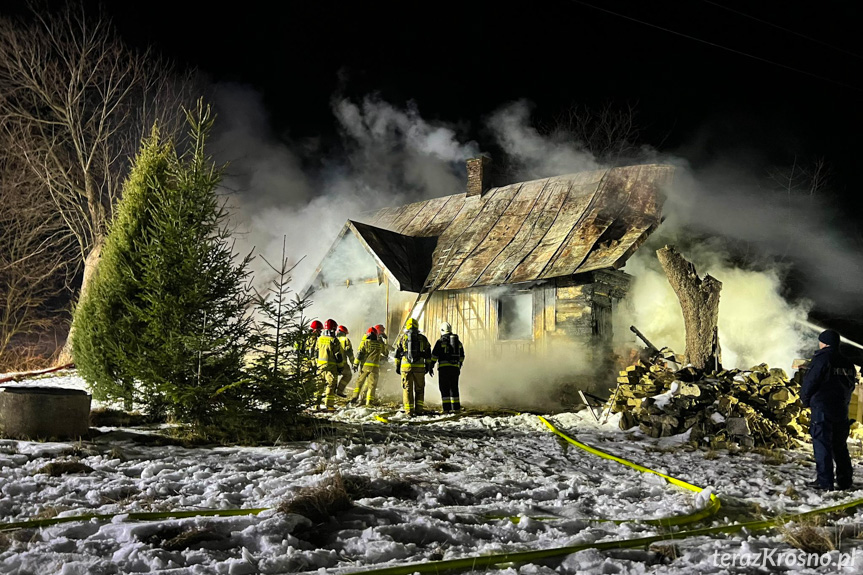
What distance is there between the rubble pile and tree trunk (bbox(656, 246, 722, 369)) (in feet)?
4.05

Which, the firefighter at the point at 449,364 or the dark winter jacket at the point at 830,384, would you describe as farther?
the firefighter at the point at 449,364

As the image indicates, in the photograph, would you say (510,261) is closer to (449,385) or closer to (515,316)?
(515,316)

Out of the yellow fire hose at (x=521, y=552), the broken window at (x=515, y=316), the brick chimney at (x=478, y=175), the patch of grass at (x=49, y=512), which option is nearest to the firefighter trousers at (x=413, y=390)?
the broken window at (x=515, y=316)

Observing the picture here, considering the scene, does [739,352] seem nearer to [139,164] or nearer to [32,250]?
[139,164]

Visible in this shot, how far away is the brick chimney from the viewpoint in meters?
22.2

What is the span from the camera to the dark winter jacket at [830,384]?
20.9 feet

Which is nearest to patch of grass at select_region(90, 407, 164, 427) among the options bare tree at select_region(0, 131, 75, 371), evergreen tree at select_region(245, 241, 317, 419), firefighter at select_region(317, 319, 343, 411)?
evergreen tree at select_region(245, 241, 317, 419)

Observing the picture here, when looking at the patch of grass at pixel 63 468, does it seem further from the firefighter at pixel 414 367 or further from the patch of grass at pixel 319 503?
the firefighter at pixel 414 367

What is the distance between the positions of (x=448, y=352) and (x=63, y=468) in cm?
844

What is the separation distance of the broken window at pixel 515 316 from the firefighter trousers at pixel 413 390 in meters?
5.43

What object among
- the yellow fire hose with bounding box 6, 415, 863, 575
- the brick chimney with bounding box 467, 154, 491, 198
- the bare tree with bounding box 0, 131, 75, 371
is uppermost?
the brick chimney with bounding box 467, 154, 491, 198

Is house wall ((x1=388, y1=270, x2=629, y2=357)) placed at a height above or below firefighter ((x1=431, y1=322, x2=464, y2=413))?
above

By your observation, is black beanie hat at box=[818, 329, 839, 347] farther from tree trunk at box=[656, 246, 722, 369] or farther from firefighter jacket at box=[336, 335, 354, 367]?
firefighter jacket at box=[336, 335, 354, 367]

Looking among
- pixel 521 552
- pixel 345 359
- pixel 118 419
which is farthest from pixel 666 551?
pixel 345 359
